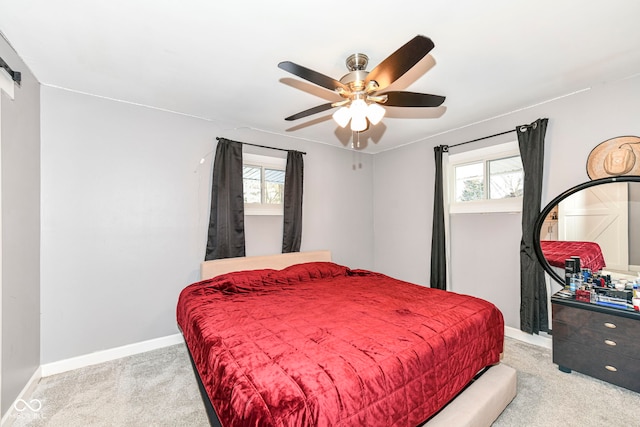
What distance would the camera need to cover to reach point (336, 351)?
4.76ft

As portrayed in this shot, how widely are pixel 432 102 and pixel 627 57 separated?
64.1 inches

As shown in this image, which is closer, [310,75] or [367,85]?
A: [310,75]

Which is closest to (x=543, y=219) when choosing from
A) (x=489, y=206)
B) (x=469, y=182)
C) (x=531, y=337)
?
(x=489, y=206)

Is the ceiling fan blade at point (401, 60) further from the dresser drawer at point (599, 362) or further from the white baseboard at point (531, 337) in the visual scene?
the white baseboard at point (531, 337)

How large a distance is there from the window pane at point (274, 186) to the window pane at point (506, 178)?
2700 mm

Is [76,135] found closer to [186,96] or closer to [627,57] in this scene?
[186,96]

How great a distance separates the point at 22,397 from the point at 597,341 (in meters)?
4.41

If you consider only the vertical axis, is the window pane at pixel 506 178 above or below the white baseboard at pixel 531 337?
above

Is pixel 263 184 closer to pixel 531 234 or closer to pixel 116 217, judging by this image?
pixel 116 217

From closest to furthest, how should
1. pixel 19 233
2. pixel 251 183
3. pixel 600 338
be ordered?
pixel 19 233
pixel 600 338
pixel 251 183

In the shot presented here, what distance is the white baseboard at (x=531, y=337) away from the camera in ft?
9.41

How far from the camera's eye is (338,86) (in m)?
1.82

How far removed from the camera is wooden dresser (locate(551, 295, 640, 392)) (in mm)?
2082

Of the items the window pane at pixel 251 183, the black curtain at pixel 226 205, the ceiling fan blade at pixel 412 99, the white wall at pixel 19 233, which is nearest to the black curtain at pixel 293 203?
the window pane at pixel 251 183
